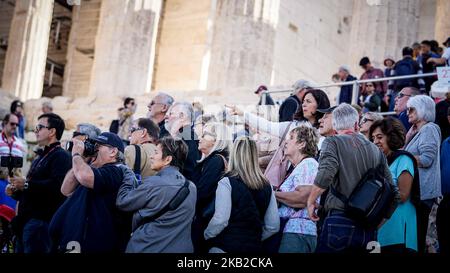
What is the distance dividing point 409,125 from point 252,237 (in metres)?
3.75

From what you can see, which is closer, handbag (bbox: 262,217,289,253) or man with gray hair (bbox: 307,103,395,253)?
man with gray hair (bbox: 307,103,395,253)

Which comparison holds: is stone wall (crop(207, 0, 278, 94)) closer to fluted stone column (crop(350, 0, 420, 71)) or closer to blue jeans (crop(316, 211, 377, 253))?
fluted stone column (crop(350, 0, 420, 71))

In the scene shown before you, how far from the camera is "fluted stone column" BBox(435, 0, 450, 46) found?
18.1 m

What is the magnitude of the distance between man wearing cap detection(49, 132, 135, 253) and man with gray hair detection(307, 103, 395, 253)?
1801 mm

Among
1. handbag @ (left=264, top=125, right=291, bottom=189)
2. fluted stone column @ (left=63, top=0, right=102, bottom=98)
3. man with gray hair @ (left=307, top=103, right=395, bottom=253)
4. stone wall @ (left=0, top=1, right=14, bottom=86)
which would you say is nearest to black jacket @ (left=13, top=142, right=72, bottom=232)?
handbag @ (left=264, top=125, right=291, bottom=189)

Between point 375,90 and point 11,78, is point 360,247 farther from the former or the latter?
point 11,78

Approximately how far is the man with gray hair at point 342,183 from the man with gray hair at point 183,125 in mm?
2251

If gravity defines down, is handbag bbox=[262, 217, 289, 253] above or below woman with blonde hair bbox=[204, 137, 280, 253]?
below

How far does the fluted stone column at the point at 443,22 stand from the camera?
59.4ft

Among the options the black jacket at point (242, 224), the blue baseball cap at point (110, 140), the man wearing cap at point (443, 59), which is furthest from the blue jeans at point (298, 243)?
the man wearing cap at point (443, 59)

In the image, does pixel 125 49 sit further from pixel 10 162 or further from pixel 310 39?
pixel 10 162

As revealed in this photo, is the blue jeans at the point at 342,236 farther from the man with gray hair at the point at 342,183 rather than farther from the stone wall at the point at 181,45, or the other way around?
the stone wall at the point at 181,45

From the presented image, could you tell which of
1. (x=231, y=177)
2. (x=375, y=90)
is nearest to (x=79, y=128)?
(x=231, y=177)

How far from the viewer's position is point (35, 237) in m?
8.16
